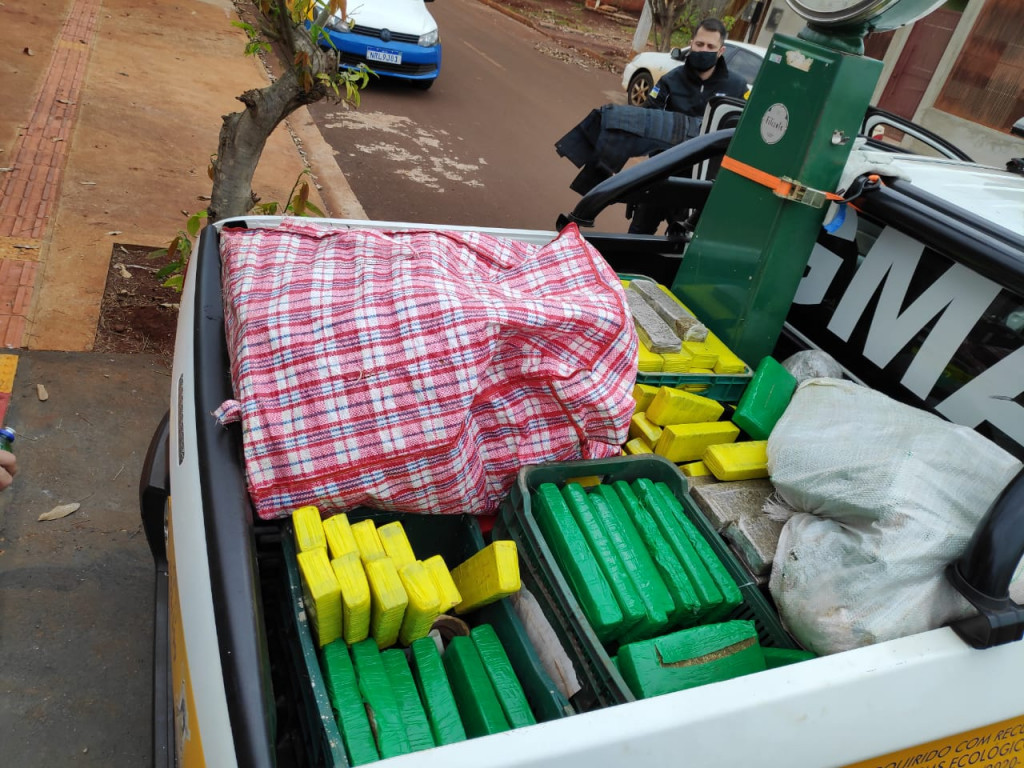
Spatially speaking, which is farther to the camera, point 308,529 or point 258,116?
point 258,116

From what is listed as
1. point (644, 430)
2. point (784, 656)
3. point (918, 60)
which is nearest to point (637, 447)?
point (644, 430)

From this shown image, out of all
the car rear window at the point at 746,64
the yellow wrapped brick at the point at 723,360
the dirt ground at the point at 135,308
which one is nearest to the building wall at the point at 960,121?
the car rear window at the point at 746,64

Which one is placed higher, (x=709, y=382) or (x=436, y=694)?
(x=709, y=382)

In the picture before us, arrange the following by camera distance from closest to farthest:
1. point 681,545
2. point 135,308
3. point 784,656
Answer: point 784,656 < point 681,545 < point 135,308

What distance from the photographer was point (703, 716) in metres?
1.38

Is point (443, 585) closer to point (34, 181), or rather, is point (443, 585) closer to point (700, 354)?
point (700, 354)

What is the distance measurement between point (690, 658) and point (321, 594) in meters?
0.82

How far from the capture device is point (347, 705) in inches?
56.2

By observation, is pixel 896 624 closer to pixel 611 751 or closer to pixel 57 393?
pixel 611 751

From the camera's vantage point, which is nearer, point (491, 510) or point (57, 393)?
point (491, 510)

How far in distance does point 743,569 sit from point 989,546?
547 millimetres

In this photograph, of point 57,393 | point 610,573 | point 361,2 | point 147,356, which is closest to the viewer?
point 610,573

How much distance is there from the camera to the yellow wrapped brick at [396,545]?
5.43 feet

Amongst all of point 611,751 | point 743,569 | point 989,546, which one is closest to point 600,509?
point 743,569
